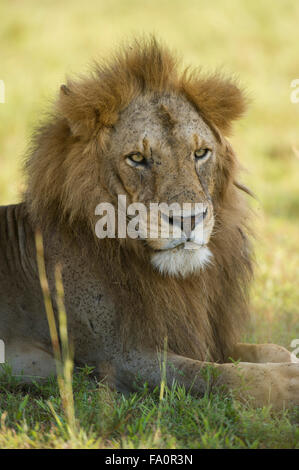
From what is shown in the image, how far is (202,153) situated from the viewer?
164 inches

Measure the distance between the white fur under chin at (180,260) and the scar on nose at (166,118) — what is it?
715 millimetres

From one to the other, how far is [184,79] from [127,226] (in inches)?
39.3

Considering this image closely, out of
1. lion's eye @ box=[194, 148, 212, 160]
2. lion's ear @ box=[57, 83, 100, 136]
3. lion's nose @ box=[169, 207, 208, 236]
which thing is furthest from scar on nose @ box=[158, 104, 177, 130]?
lion's nose @ box=[169, 207, 208, 236]

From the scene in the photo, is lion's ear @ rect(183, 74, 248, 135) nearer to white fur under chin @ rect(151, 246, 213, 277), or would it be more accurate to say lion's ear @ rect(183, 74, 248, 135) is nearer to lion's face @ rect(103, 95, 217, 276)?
lion's face @ rect(103, 95, 217, 276)

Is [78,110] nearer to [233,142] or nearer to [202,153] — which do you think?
[202,153]

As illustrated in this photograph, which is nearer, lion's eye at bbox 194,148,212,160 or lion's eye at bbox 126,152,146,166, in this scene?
lion's eye at bbox 126,152,146,166

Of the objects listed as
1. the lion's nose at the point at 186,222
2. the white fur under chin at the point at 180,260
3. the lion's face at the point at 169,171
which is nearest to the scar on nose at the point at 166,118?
the lion's face at the point at 169,171

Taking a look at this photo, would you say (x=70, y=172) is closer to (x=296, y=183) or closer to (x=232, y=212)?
(x=232, y=212)

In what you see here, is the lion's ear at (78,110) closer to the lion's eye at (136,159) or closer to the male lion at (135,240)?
the male lion at (135,240)

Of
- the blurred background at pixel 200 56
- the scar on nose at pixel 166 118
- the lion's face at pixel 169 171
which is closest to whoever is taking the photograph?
the lion's face at pixel 169 171

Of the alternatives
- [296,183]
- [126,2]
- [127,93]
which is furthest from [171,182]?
[126,2]

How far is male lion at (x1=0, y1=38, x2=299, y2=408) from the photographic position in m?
3.97

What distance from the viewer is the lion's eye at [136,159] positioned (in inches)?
158
